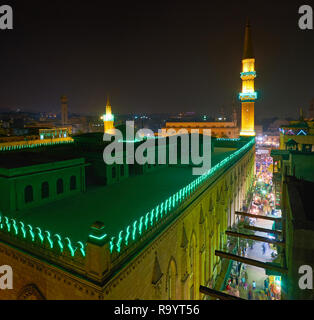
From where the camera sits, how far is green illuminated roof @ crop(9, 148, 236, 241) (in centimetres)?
917

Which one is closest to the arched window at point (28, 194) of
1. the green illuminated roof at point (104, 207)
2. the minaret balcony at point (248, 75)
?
the green illuminated roof at point (104, 207)

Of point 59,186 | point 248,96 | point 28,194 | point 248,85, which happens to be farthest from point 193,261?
point 248,85

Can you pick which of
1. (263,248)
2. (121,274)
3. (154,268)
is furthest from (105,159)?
(263,248)

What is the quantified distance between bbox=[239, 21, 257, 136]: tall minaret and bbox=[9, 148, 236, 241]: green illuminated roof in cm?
3177

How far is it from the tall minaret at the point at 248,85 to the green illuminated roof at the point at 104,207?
31.8 m

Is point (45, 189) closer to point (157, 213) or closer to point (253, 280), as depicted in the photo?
point (157, 213)

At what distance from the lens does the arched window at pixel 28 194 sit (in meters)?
11.1

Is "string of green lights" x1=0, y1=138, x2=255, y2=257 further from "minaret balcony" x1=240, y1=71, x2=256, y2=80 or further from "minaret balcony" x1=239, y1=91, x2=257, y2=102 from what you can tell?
"minaret balcony" x1=239, y1=91, x2=257, y2=102

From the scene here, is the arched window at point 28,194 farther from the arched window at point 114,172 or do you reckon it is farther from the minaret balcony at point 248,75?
the minaret balcony at point 248,75

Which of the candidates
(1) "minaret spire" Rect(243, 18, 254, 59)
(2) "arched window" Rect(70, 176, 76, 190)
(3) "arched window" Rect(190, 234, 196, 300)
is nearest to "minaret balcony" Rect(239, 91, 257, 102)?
(1) "minaret spire" Rect(243, 18, 254, 59)

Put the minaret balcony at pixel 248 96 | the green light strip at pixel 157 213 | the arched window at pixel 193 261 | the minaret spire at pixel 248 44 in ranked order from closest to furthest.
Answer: the green light strip at pixel 157 213 → the arched window at pixel 193 261 → the minaret spire at pixel 248 44 → the minaret balcony at pixel 248 96

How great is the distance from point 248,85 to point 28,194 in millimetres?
39803

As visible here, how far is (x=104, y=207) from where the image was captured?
1123cm
